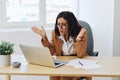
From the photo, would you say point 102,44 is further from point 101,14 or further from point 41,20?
point 41,20

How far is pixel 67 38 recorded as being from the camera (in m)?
2.51

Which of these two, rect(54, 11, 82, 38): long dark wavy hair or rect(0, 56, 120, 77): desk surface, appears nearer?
rect(0, 56, 120, 77): desk surface

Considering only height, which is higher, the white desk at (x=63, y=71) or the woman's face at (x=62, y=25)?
the woman's face at (x=62, y=25)

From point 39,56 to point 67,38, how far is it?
1.76ft

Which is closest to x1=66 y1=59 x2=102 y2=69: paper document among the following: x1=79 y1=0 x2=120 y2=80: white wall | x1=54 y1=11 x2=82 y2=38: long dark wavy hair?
x1=54 y1=11 x2=82 y2=38: long dark wavy hair

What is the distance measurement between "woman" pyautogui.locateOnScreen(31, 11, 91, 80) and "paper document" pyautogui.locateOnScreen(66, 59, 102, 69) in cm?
17

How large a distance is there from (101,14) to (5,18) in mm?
1314

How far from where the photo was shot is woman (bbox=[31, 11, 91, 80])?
2.39m

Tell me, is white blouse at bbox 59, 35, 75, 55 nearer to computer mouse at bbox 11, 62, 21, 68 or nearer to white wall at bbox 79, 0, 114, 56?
computer mouse at bbox 11, 62, 21, 68

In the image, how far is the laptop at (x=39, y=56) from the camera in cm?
200

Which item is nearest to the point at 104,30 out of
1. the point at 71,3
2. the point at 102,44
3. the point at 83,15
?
the point at 102,44

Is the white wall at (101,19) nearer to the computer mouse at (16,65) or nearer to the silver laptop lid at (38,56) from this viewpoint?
the silver laptop lid at (38,56)

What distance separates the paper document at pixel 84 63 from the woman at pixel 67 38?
6.6 inches

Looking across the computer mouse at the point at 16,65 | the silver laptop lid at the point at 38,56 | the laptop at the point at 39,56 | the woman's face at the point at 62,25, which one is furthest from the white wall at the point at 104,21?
the computer mouse at the point at 16,65
